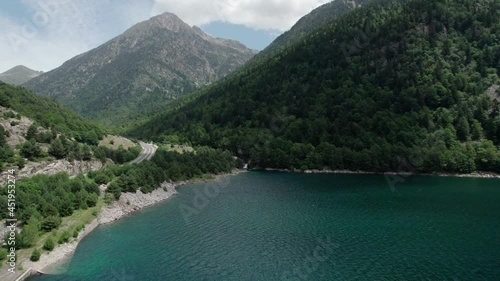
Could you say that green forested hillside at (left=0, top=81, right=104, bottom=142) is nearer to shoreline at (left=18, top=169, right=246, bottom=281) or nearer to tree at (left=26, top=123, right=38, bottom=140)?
tree at (left=26, top=123, right=38, bottom=140)

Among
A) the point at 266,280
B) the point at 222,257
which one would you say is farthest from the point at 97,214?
the point at 266,280

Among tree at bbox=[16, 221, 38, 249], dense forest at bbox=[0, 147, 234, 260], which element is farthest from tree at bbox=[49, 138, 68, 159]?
tree at bbox=[16, 221, 38, 249]

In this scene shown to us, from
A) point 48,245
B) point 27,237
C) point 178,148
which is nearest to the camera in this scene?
point 27,237

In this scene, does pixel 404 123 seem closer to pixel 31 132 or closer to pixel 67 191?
pixel 67 191

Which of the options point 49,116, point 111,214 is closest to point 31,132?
point 49,116

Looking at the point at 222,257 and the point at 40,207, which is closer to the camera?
the point at 222,257

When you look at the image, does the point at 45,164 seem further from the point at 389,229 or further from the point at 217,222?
the point at 389,229
